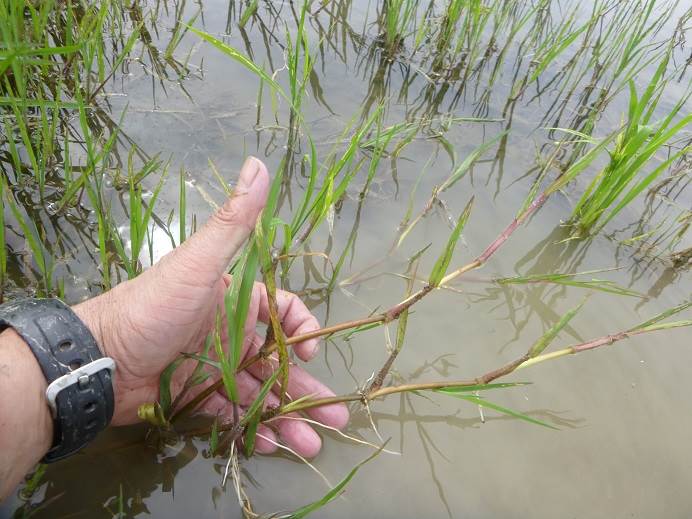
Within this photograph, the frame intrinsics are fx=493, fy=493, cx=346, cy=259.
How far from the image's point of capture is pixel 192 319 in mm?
1180

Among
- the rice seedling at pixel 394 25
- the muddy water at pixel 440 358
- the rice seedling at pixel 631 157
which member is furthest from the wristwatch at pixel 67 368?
the rice seedling at pixel 394 25

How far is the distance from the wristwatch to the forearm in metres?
0.02

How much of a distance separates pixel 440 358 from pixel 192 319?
794 millimetres

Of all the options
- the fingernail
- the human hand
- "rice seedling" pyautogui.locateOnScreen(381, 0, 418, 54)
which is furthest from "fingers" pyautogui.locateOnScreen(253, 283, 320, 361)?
"rice seedling" pyautogui.locateOnScreen(381, 0, 418, 54)

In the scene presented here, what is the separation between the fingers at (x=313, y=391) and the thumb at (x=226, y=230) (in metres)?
0.37

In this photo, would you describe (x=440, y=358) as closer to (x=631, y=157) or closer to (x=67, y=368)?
(x=631, y=157)

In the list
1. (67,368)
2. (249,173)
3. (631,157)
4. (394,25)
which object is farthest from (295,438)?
(394,25)

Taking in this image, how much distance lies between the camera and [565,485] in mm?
1367

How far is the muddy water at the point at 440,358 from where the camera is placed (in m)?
1.23

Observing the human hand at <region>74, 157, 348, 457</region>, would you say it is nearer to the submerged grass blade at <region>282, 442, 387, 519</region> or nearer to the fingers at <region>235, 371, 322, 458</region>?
the fingers at <region>235, 371, 322, 458</region>

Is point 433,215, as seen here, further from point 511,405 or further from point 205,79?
point 205,79

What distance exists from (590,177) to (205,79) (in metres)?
1.89

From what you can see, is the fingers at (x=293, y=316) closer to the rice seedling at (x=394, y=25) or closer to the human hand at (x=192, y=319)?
the human hand at (x=192, y=319)

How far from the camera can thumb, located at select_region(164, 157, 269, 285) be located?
990mm
